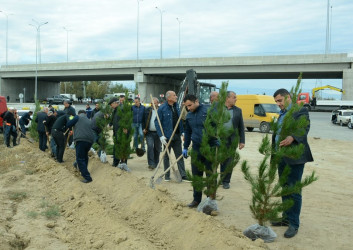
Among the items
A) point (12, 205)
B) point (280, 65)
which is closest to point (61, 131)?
point (12, 205)

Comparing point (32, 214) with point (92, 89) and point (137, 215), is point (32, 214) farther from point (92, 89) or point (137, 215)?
point (92, 89)

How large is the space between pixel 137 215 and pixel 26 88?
6376 centimetres

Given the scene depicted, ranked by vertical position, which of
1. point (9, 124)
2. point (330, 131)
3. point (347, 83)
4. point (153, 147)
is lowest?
point (330, 131)

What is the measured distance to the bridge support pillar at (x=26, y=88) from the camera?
5944 cm

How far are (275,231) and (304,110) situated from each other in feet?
5.47

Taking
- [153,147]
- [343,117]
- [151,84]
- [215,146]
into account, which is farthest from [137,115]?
[151,84]

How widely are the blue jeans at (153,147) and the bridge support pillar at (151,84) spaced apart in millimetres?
33730

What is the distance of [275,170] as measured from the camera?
164 inches

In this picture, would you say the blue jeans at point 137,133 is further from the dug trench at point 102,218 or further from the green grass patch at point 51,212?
the green grass patch at point 51,212

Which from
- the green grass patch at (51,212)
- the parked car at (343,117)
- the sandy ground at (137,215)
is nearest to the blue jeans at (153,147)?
the sandy ground at (137,215)

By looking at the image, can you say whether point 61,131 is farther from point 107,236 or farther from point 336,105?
point 336,105

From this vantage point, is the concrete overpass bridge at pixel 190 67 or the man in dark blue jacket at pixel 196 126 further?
the concrete overpass bridge at pixel 190 67

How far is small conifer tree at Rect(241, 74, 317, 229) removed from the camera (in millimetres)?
4078

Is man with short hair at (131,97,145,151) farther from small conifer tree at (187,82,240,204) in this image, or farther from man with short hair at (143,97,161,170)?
small conifer tree at (187,82,240,204)
